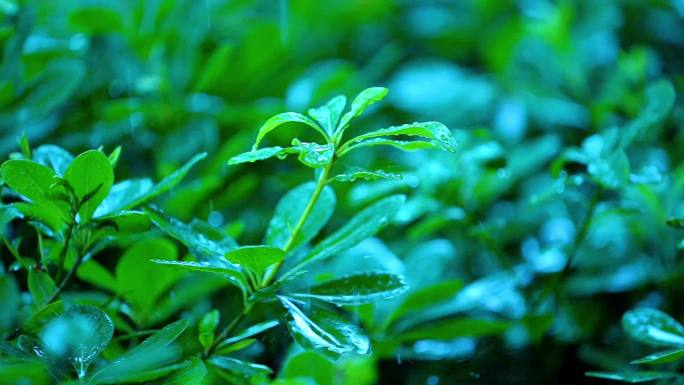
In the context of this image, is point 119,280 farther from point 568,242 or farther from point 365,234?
point 568,242

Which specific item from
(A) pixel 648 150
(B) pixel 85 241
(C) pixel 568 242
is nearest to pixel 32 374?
(B) pixel 85 241

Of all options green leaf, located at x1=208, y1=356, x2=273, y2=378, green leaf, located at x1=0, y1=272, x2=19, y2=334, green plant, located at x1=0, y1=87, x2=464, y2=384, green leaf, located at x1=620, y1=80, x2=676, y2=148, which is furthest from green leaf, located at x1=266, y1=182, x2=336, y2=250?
green leaf, located at x1=620, y1=80, x2=676, y2=148

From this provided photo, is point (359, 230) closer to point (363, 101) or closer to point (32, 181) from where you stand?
point (363, 101)

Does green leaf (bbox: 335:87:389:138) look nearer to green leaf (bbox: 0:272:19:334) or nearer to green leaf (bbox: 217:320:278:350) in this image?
green leaf (bbox: 217:320:278:350)

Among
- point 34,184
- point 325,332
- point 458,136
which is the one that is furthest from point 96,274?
point 458,136

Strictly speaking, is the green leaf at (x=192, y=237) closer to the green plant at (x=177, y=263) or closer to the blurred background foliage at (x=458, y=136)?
the green plant at (x=177, y=263)

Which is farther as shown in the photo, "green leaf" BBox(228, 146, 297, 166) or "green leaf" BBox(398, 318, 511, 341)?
"green leaf" BBox(398, 318, 511, 341)
